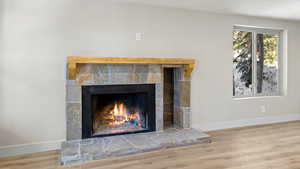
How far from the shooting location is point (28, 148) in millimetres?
3068

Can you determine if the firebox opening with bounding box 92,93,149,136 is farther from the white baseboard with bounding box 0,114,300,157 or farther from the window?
the window

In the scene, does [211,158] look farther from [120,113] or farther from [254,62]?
[254,62]

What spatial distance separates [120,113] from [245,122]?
8.15 feet

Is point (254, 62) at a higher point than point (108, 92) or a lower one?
higher

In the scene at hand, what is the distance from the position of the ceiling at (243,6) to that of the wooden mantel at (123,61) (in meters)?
0.86

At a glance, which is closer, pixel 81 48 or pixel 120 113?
pixel 81 48

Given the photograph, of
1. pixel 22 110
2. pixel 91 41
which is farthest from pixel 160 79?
pixel 22 110

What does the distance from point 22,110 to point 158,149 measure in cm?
189

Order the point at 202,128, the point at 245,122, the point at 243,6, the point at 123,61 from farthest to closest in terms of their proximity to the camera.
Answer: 1. the point at 245,122
2. the point at 202,128
3. the point at 243,6
4. the point at 123,61

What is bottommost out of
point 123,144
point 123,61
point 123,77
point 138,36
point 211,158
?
point 211,158

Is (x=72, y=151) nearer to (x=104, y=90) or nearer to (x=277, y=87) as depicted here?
(x=104, y=90)

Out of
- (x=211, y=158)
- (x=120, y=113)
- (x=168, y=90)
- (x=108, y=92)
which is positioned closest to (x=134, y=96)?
(x=120, y=113)

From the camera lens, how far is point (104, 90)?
3396 mm

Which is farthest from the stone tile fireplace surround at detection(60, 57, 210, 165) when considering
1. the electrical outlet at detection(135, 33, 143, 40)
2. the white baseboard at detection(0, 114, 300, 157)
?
the electrical outlet at detection(135, 33, 143, 40)
